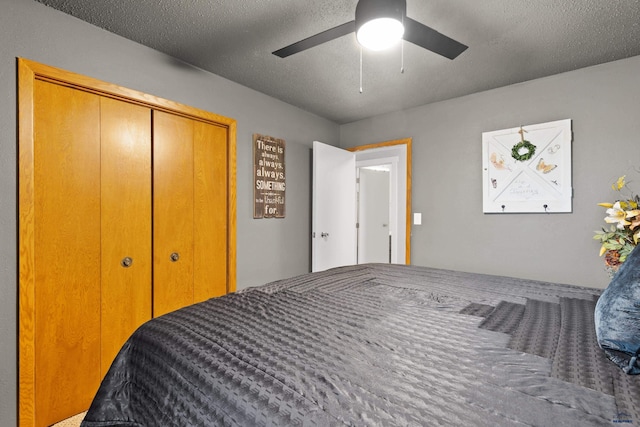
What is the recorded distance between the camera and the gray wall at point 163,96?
170 centimetres

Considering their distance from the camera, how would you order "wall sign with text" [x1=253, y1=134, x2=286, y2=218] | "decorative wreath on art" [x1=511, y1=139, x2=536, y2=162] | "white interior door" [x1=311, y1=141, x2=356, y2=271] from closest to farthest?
"decorative wreath on art" [x1=511, y1=139, x2=536, y2=162], "wall sign with text" [x1=253, y1=134, x2=286, y2=218], "white interior door" [x1=311, y1=141, x2=356, y2=271]

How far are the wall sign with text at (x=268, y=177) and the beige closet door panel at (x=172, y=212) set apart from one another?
653mm

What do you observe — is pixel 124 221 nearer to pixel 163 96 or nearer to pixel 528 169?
pixel 163 96

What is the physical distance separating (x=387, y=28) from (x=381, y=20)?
6cm

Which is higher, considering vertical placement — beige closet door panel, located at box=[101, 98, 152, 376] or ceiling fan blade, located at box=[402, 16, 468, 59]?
ceiling fan blade, located at box=[402, 16, 468, 59]

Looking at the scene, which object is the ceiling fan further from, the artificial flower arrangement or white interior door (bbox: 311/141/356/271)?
white interior door (bbox: 311/141/356/271)

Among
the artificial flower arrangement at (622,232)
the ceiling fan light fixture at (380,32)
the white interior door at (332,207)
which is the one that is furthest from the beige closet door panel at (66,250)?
the artificial flower arrangement at (622,232)

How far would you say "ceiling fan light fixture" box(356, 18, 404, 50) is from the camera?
56.6 inches

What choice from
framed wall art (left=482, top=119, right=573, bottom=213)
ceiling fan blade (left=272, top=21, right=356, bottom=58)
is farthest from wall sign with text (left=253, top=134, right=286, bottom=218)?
framed wall art (left=482, top=119, right=573, bottom=213)

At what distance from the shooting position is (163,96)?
2.38 metres

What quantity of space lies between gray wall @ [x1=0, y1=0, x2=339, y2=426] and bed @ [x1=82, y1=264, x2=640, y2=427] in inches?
48.5

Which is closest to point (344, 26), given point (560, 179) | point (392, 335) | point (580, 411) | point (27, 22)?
point (392, 335)

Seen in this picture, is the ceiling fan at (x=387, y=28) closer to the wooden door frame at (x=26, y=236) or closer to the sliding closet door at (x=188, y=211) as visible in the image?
the sliding closet door at (x=188, y=211)

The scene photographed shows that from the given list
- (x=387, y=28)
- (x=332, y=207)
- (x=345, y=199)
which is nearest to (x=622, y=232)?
(x=387, y=28)
